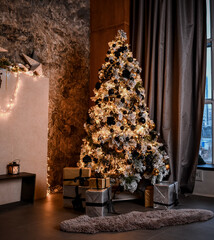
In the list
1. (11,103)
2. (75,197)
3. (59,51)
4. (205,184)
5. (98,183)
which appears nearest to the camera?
(98,183)

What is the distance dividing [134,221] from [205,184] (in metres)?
Result: 1.83

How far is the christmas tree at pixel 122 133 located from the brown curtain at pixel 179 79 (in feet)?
1.57

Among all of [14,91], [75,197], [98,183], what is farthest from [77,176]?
[14,91]

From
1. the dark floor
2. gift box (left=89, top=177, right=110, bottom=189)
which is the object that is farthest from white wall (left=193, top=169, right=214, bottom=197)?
gift box (left=89, top=177, right=110, bottom=189)

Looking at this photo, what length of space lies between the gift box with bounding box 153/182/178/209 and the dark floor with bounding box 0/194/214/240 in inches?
7.3

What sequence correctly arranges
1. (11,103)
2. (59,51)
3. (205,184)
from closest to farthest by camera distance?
(11,103)
(205,184)
(59,51)

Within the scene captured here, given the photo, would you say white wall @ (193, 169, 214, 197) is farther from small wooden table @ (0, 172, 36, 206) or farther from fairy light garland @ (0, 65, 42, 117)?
fairy light garland @ (0, 65, 42, 117)

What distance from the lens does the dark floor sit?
246 centimetres

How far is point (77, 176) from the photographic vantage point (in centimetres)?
342

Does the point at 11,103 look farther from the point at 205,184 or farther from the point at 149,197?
the point at 205,184

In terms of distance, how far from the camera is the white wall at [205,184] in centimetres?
412

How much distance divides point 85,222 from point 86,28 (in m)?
3.83

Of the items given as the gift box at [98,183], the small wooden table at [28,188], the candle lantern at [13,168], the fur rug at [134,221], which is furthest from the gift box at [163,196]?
the candle lantern at [13,168]

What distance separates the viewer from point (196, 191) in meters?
4.25
